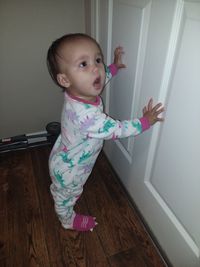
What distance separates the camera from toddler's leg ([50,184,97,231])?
933 mm

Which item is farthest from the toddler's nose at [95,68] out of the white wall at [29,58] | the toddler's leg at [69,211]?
the white wall at [29,58]

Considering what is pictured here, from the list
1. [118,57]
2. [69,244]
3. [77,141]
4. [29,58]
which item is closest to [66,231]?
[69,244]

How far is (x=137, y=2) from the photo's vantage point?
72cm

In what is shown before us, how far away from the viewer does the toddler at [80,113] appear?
28.3 inches

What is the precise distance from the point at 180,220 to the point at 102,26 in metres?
0.85

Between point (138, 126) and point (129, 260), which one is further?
point (129, 260)

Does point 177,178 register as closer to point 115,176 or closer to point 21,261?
point 115,176

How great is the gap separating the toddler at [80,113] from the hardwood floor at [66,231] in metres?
0.26

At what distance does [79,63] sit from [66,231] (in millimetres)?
734

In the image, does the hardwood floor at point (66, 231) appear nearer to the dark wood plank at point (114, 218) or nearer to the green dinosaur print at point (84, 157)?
the dark wood plank at point (114, 218)

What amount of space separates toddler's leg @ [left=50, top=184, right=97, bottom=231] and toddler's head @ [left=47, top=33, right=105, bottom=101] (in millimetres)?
415

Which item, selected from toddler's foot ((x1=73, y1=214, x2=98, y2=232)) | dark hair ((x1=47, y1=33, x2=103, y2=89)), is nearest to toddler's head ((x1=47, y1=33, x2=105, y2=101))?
dark hair ((x1=47, y1=33, x2=103, y2=89))

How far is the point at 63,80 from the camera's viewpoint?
0.76 m

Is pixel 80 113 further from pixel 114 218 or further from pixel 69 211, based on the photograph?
pixel 114 218
